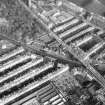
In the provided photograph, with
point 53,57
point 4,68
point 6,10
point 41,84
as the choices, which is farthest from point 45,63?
point 6,10

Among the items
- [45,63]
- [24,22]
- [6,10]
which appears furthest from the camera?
[6,10]

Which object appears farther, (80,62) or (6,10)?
(6,10)

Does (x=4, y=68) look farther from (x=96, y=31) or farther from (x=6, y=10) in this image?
(x=96, y=31)

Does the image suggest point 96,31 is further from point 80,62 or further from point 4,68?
point 4,68

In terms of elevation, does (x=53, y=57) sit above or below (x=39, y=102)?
above

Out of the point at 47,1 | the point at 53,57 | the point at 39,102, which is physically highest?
the point at 47,1

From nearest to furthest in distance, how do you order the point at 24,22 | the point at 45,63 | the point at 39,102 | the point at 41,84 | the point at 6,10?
the point at 39,102, the point at 41,84, the point at 45,63, the point at 24,22, the point at 6,10
